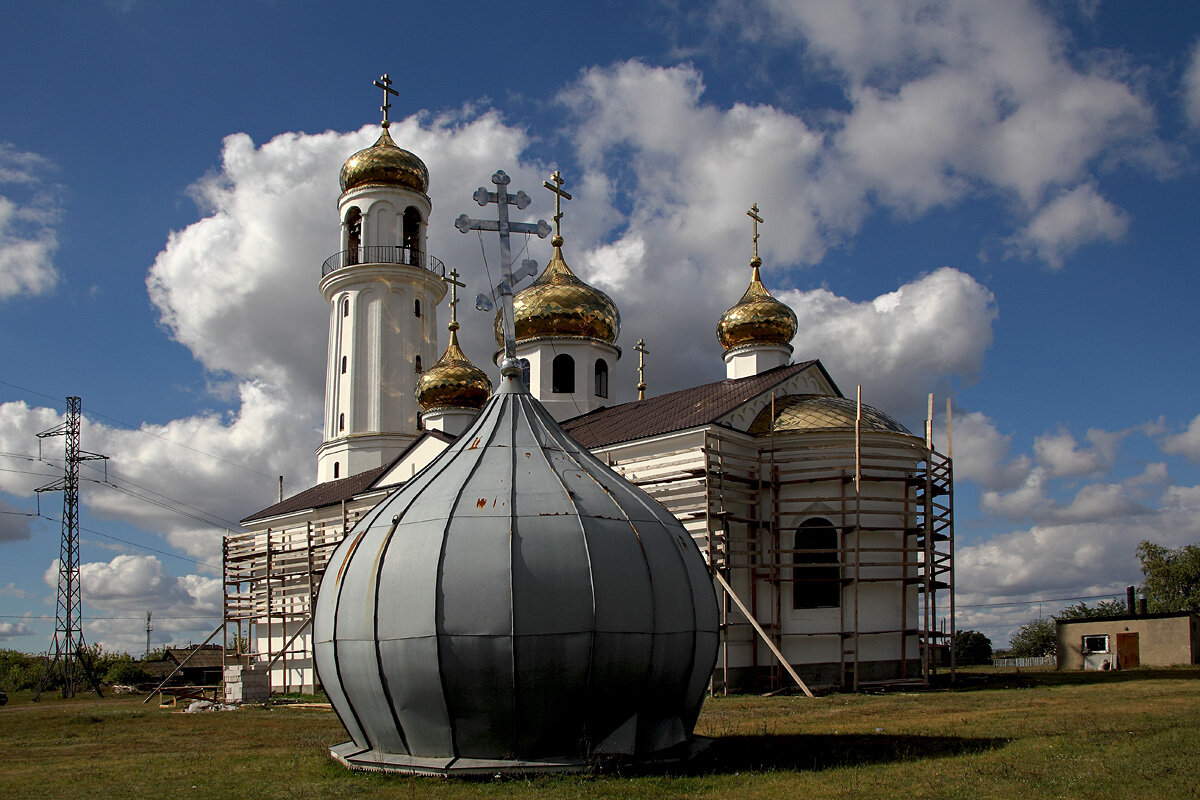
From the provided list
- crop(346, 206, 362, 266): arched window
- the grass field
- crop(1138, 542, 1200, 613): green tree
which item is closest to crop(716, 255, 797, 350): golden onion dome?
the grass field

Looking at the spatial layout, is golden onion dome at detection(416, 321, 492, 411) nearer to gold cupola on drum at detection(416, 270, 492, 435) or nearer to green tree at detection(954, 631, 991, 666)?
gold cupola on drum at detection(416, 270, 492, 435)

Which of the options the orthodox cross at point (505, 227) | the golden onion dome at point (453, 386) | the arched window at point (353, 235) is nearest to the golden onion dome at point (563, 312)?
the golden onion dome at point (453, 386)

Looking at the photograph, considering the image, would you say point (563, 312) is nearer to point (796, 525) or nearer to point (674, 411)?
point (674, 411)

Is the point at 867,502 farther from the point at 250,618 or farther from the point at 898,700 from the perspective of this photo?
the point at 250,618

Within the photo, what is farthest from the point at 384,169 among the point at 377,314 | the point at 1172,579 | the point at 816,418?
the point at 1172,579

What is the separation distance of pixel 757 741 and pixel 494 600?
13.5 ft

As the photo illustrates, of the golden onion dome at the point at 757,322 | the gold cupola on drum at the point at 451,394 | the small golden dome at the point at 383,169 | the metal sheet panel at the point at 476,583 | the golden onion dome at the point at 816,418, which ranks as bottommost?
the metal sheet panel at the point at 476,583

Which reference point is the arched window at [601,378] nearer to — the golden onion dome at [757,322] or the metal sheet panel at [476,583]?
the golden onion dome at [757,322]

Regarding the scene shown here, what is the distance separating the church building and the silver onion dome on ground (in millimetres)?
6284

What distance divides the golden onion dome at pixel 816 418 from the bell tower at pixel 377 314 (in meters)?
14.5

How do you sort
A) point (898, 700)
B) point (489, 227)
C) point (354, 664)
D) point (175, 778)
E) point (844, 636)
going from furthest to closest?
point (844, 636), point (898, 700), point (489, 227), point (175, 778), point (354, 664)

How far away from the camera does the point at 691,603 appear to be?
837 centimetres

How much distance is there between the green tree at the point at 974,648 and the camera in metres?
41.9

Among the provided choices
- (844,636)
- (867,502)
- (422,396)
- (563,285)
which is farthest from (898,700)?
(422,396)
